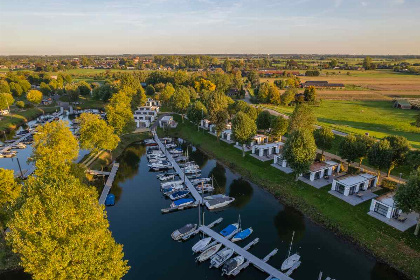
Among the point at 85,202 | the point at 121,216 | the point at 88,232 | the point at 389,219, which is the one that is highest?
the point at 85,202

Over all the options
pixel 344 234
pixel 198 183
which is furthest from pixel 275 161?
pixel 344 234

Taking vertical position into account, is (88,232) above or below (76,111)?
above

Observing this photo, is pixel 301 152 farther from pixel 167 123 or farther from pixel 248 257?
pixel 167 123

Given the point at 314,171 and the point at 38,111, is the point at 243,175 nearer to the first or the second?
the point at 314,171

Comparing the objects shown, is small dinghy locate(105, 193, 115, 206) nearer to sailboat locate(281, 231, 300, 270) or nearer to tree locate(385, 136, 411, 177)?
sailboat locate(281, 231, 300, 270)

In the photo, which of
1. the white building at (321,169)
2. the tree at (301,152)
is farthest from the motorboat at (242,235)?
the white building at (321,169)

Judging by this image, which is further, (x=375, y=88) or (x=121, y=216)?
(x=375, y=88)

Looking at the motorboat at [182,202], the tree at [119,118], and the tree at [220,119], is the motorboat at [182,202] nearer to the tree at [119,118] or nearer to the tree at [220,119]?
the tree at [220,119]
